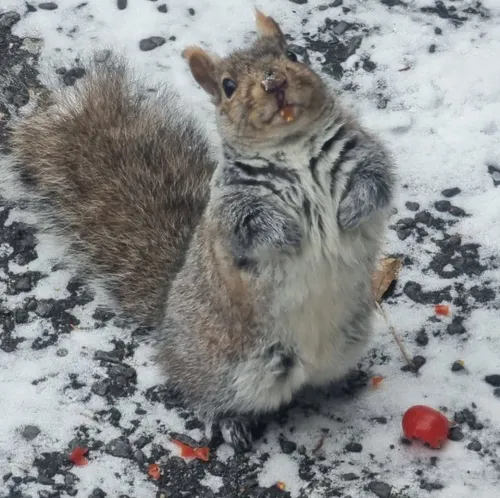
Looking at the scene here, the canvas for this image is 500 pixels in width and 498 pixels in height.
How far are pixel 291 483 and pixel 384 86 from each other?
1.82 meters

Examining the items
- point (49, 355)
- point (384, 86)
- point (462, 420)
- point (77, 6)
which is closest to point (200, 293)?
point (49, 355)

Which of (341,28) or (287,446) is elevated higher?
(341,28)

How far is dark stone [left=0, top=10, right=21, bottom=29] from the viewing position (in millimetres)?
4633

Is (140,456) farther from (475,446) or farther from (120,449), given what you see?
(475,446)

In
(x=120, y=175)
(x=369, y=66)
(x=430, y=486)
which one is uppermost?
(x=120, y=175)

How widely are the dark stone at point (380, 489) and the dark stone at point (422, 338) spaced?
0.58 meters

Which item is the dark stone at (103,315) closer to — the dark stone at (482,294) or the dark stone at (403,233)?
the dark stone at (403,233)

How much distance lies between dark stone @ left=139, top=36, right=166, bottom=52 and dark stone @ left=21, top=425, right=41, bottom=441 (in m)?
1.85

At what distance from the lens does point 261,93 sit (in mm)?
2811

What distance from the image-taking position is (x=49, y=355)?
347cm

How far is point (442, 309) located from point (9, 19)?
7.34 feet

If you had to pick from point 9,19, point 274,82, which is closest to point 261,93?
point 274,82

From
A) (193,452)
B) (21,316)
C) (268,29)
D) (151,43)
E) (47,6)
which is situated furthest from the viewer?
(47,6)

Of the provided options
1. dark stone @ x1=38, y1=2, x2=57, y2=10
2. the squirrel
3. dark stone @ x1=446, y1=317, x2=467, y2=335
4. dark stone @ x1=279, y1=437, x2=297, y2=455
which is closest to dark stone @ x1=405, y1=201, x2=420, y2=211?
dark stone @ x1=446, y1=317, x2=467, y2=335
